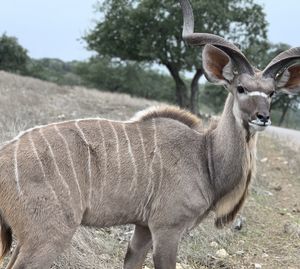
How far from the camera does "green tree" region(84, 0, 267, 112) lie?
20375 mm

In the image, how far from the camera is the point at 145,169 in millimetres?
3842

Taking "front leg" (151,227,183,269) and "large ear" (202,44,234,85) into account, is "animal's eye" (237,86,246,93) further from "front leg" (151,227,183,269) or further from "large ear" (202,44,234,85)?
"front leg" (151,227,183,269)

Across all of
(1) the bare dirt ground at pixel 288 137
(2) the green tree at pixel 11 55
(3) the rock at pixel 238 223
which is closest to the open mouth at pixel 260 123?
(3) the rock at pixel 238 223

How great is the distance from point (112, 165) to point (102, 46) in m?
19.0

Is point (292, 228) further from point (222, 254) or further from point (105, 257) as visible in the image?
point (105, 257)

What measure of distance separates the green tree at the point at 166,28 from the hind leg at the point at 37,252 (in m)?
17.1

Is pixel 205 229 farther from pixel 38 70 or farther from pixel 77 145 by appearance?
pixel 38 70

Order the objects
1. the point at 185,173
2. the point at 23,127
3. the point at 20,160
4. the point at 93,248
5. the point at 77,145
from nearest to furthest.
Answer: the point at 20,160 < the point at 77,145 < the point at 185,173 < the point at 93,248 < the point at 23,127

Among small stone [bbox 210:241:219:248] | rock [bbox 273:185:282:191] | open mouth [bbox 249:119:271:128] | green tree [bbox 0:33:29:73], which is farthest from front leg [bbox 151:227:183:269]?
green tree [bbox 0:33:29:73]

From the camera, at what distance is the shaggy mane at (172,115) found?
4.22 meters

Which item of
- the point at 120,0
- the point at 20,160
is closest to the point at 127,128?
the point at 20,160

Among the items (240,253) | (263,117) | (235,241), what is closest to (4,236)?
(263,117)

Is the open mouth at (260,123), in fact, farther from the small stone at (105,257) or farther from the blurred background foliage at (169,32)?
the blurred background foliage at (169,32)

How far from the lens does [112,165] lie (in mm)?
3725
